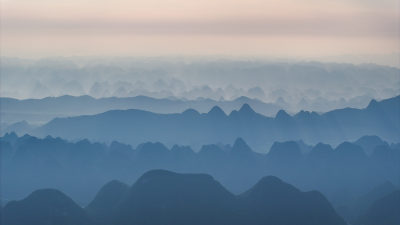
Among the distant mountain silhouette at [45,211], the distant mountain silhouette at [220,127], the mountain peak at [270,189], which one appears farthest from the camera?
the distant mountain silhouette at [220,127]

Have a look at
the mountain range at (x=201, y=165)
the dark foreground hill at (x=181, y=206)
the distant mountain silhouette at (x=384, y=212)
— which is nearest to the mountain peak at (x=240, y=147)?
the mountain range at (x=201, y=165)

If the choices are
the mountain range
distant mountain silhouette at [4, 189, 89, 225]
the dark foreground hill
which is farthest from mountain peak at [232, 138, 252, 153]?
distant mountain silhouette at [4, 189, 89, 225]

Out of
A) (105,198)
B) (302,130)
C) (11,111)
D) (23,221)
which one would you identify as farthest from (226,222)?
(11,111)

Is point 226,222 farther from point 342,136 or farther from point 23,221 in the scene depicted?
point 342,136

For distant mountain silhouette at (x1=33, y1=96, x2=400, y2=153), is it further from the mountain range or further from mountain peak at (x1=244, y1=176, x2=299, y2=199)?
mountain peak at (x1=244, y1=176, x2=299, y2=199)

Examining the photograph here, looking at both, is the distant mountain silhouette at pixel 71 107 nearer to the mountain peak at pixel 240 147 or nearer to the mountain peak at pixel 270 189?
the mountain peak at pixel 240 147

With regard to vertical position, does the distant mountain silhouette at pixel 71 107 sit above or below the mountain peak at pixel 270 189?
above

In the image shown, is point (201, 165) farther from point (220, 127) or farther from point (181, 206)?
point (181, 206)
